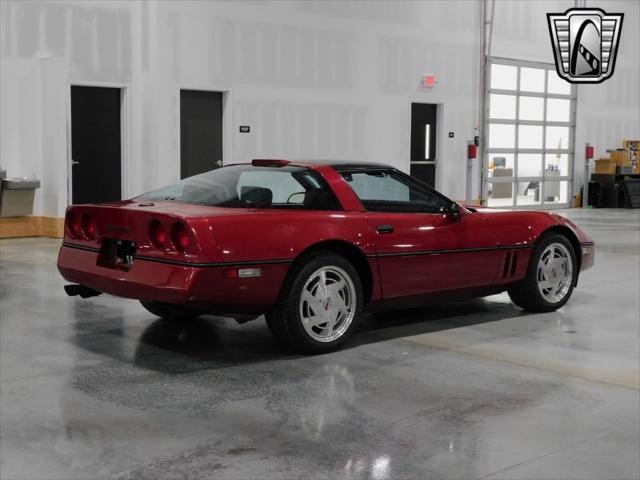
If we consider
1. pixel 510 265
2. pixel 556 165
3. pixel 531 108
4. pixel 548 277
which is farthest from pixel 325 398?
pixel 556 165

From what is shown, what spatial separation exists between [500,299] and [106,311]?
337 centimetres

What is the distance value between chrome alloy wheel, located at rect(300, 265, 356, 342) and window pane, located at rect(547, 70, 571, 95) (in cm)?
1721

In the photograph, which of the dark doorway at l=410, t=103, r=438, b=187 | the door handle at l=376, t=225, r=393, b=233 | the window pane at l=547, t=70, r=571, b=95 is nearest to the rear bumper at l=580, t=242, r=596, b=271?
the door handle at l=376, t=225, r=393, b=233

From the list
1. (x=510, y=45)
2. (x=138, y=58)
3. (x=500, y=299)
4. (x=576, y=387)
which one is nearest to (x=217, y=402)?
(x=576, y=387)

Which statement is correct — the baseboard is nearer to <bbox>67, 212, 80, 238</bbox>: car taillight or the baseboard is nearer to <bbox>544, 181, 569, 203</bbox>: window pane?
<bbox>67, 212, 80, 238</bbox>: car taillight

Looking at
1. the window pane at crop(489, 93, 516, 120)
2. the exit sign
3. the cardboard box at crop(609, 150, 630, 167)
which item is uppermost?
the exit sign

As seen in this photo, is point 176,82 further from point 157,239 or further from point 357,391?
point 357,391

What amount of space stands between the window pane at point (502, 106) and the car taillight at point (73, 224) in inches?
598

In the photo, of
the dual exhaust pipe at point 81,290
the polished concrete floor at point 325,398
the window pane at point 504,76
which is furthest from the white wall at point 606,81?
the dual exhaust pipe at point 81,290

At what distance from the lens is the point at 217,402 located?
439 centimetres

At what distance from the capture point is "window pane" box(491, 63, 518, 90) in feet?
65.0

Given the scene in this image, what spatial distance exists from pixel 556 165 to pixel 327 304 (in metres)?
17.6

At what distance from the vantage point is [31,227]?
1316 centimetres

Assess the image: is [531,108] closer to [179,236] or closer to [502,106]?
[502,106]
